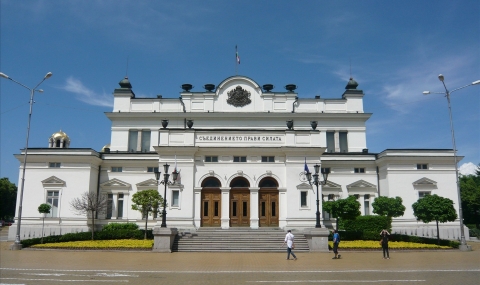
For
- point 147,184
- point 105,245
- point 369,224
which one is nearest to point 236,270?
point 105,245

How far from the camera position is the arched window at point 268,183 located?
35.8 metres

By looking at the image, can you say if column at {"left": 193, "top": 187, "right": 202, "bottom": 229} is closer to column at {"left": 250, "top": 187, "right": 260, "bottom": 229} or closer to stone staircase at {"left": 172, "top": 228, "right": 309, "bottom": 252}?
stone staircase at {"left": 172, "top": 228, "right": 309, "bottom": 252}

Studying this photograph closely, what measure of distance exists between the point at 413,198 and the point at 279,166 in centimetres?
1394

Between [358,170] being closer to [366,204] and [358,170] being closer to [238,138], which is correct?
[366,204]

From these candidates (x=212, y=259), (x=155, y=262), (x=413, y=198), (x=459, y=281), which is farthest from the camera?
(x=413, y=198)

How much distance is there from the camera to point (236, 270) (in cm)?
1853

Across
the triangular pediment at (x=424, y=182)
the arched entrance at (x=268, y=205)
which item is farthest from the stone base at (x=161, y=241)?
the triangular pediment at (x=424, y=182)

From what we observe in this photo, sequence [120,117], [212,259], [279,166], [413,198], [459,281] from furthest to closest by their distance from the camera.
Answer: [120,117]
[413,198]
[279,166]
[212,259]
[459,281]

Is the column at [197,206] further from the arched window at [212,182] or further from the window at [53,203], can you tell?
the window at [53,203]

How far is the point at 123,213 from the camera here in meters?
40.3

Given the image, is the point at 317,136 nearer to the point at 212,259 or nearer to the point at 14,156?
the point at 212,259

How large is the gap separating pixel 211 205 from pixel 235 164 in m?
4.06

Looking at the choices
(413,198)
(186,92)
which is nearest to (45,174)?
(186,92)

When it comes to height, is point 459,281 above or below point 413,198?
below
